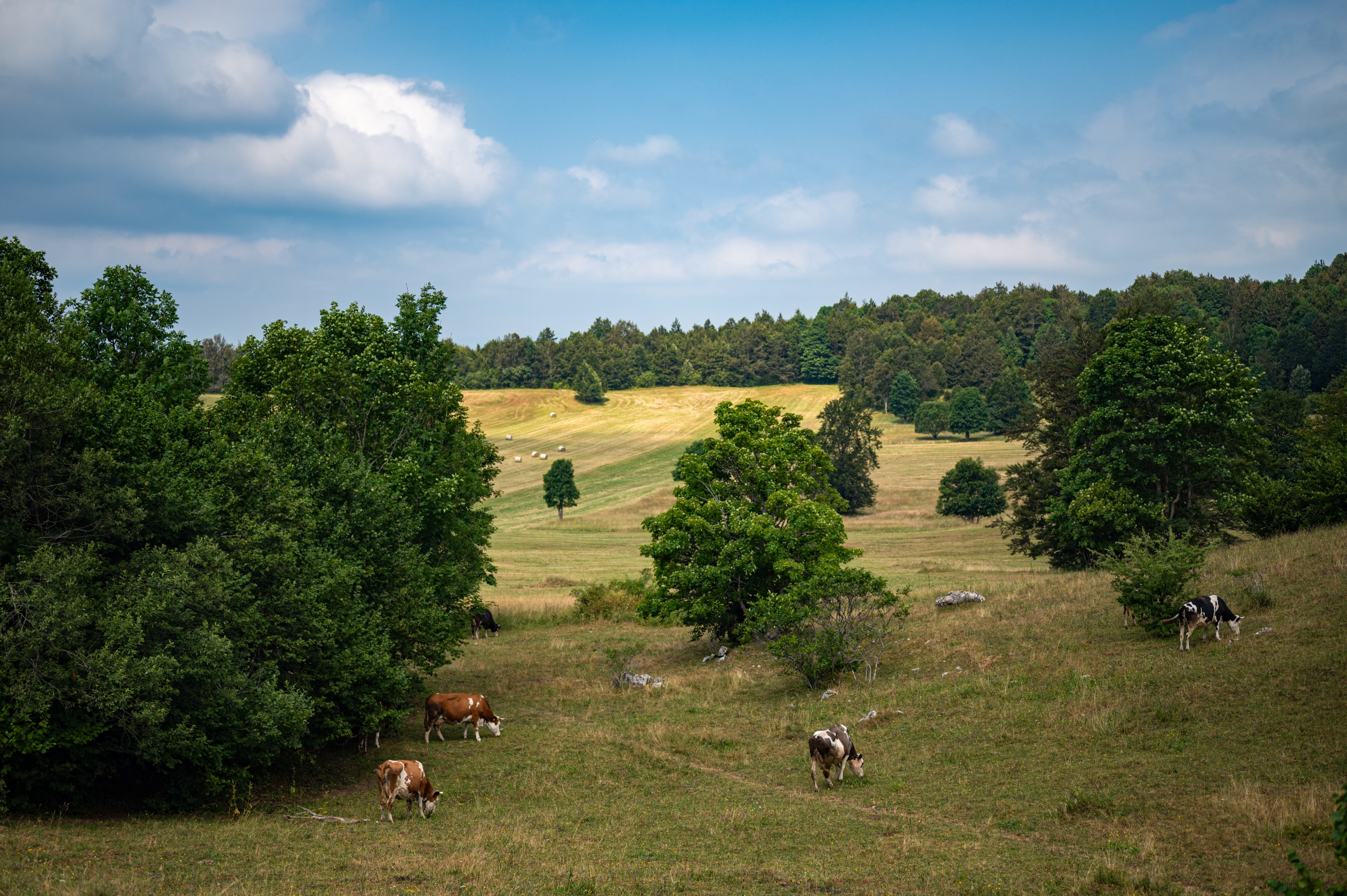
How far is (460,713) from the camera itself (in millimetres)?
24219

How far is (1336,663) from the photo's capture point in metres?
18.8

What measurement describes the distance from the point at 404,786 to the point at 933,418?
422 feet

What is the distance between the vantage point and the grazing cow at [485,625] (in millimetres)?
42594

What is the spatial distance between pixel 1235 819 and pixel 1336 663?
26.7 ft

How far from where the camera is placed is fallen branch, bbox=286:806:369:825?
1653 centimetres

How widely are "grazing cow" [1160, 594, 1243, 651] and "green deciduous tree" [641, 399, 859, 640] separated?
1132 centimetres

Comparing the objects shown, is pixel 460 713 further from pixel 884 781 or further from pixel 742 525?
pixel 742 525

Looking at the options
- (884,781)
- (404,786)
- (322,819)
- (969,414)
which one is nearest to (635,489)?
(969,414)

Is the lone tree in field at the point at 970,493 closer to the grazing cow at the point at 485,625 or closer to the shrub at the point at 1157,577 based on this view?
the grazing cow at the point at 485,625

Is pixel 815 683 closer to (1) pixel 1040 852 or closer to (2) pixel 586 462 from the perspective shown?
(1) pixel 1040 852

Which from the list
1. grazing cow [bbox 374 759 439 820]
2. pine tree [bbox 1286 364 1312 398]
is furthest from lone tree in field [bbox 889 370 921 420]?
grazing cow [bbox 374 759 439 820]

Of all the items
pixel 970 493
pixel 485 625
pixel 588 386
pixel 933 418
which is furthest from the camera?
pixel 588 386

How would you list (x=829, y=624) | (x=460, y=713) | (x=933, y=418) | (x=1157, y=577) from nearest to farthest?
1. (x=460, y=713)
2. (x=1157, y=577)
3. (x=829, y=624)
4. (x=933, y=418)

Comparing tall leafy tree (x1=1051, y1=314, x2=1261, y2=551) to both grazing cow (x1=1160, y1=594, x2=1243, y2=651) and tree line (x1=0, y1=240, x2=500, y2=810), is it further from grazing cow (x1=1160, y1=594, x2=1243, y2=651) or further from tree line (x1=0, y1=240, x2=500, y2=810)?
→ tree line (x1=0, y1=240, x2=500, y2=810)
